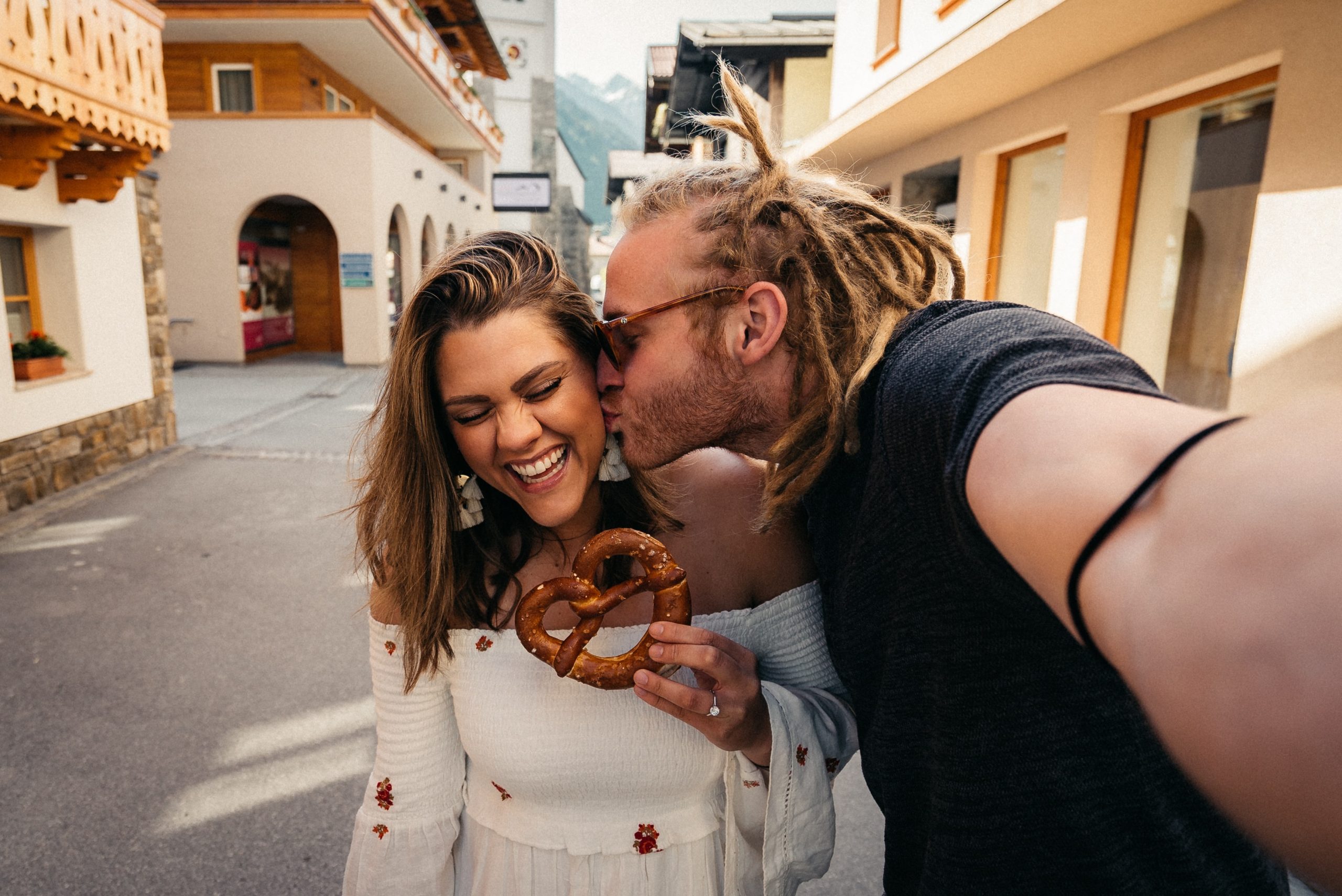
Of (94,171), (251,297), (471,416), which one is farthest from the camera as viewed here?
(251,297)

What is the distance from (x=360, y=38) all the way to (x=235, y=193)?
4129mm

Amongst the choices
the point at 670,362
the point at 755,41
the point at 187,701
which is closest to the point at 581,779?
the point at 670,362

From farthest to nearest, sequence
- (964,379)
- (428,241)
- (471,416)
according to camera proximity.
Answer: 1. (428,241)
2. (471,416)
3. (964,379)

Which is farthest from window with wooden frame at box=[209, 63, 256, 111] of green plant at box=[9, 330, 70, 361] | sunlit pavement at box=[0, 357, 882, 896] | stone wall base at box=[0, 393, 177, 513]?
sunlit pavement at box=[0, 357, 882, 896]

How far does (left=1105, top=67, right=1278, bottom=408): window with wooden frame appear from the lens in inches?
198

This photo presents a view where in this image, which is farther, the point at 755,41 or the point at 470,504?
the point at 755,41

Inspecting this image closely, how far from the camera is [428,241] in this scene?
2283 centimetres

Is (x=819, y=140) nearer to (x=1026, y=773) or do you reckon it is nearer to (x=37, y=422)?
(x=37, y=422)

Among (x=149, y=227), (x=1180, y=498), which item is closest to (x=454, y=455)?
(x=1180, y=498)

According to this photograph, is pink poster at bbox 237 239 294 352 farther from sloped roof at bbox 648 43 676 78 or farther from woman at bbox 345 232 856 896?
woman at bbox 345 232 856 896

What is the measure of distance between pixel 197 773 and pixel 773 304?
338cm

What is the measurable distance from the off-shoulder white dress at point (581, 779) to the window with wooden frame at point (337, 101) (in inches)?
764

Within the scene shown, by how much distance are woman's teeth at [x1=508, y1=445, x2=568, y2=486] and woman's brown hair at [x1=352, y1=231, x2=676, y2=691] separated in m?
0.18

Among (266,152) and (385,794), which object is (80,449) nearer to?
(385,794)
